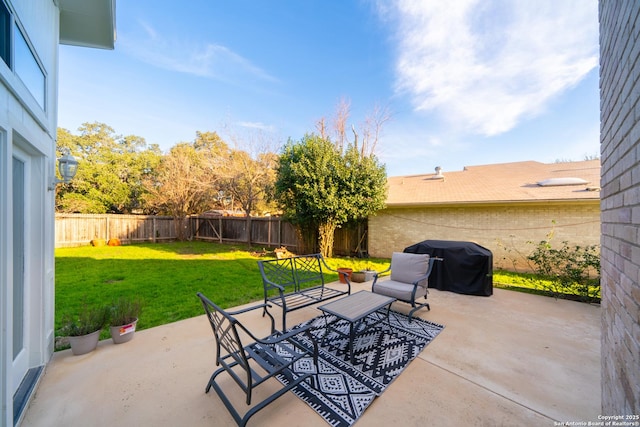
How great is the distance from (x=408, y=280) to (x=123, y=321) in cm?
466

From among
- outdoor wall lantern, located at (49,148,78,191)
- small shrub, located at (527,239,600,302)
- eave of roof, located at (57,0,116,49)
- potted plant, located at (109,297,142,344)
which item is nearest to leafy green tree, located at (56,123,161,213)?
eave of roof, located at (57,0,116,49)

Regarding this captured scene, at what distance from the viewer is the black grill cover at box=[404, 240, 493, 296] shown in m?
5.24

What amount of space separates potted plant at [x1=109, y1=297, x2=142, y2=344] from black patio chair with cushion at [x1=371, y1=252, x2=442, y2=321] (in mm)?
3834

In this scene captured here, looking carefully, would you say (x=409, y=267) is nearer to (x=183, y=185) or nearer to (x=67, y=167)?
(x=67, y=167)

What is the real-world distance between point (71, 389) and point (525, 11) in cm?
956

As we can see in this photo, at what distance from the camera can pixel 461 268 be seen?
5.47 m

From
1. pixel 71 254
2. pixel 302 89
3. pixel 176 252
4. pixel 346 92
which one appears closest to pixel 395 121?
pixel 346 92

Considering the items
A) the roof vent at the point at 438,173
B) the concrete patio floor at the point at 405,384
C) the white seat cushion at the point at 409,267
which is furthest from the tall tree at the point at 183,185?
the roof vent at the point at 438,173

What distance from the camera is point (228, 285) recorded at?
231 inches

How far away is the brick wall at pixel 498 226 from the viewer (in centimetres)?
679

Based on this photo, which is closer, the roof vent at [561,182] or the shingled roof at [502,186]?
the shingled roof at [502,186]

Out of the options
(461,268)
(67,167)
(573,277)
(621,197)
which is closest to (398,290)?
(461,268)

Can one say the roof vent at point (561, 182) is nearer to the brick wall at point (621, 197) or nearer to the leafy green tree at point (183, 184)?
the brick wall at point (621, 197)

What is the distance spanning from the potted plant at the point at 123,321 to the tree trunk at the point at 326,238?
7.10 meters
